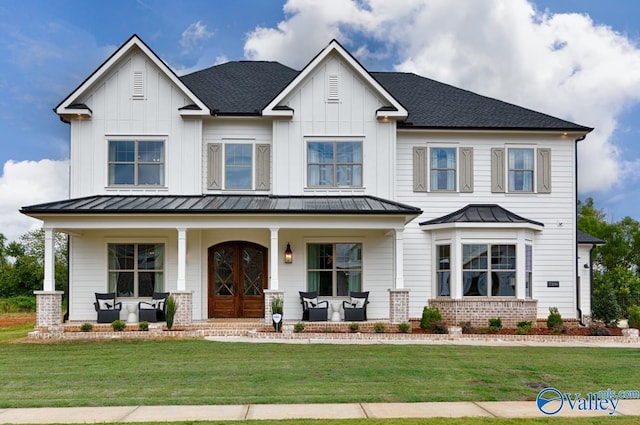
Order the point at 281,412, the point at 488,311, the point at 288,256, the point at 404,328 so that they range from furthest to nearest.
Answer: the point at 288,256 < the point at 488,311 < the point at 404,328 < the point at 281,412

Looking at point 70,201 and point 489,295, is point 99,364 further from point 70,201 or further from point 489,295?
point 489,295

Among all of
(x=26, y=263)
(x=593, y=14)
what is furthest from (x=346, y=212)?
(x=26, y=263)

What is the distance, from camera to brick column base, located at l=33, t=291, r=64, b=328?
15.0 meters

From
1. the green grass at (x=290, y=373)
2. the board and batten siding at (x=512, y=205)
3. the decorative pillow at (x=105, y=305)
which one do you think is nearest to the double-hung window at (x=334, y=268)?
the board and batten siding at (x=512, y=205)

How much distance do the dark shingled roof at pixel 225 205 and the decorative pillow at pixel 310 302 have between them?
9.49ft

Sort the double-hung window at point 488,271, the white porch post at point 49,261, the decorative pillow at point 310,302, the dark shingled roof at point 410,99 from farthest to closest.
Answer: the dark shingled roof at point 410,99, the double-hung window at point 488,271, the decorative pillow at point 310,302, the white porch post at point 49,261

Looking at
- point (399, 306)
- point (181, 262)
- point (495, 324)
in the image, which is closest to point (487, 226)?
point (495, 324)

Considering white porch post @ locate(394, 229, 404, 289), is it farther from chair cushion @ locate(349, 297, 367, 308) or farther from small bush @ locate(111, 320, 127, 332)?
small bush @ locate(111, 320, 127, 332)

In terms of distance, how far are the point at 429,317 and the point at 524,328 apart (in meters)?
2.69

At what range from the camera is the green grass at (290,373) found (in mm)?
8227

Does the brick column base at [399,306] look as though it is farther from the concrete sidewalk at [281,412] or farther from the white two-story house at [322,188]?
the concrete sidewalk at [281,412]

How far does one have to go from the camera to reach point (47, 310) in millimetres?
15070

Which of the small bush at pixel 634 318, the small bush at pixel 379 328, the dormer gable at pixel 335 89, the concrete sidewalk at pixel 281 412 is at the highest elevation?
the dormer gable at pixel 335 89

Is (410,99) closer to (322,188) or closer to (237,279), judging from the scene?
(322,188)
